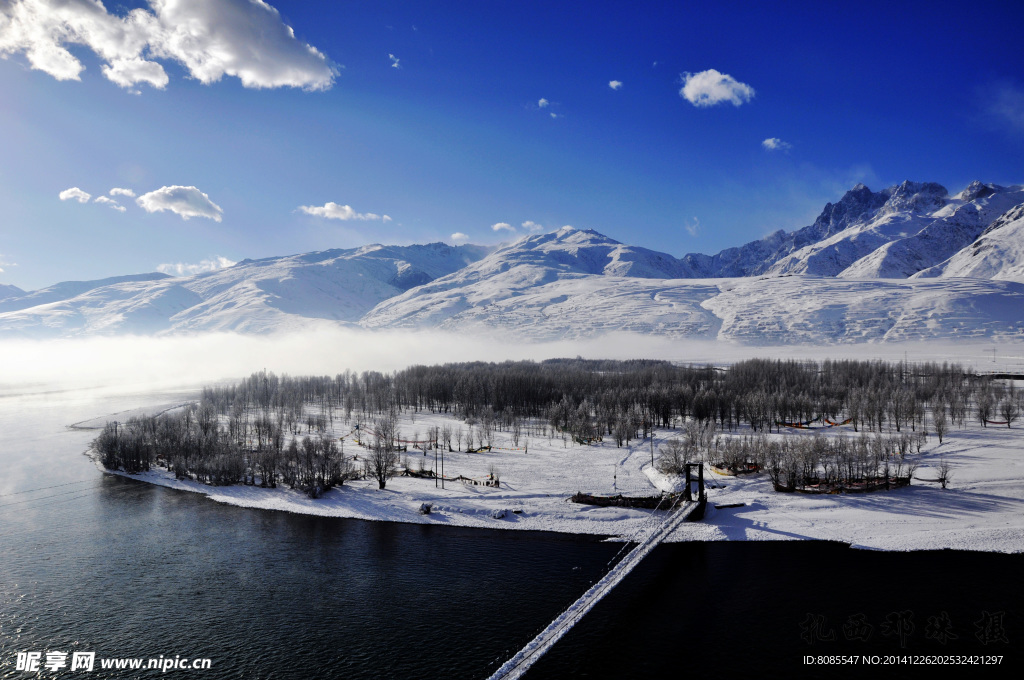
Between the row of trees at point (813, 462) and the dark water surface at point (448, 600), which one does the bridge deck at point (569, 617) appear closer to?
the dark water surface at point (448, 600)

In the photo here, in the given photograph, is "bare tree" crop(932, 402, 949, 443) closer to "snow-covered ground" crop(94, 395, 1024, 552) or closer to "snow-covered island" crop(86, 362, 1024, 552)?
"snow-covered island" crop(86, 362, 1024, 552)

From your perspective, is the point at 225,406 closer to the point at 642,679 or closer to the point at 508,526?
the point at 508,526

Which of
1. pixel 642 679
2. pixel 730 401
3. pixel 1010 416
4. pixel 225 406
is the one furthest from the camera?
pixel 225 406

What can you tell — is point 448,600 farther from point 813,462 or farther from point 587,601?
point 813,462

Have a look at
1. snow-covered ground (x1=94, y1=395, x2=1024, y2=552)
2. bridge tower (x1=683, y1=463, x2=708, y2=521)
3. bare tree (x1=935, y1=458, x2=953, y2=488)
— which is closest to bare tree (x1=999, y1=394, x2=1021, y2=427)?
snow-covered ground (x1=94, y1=395, x2=1024, y2=552)

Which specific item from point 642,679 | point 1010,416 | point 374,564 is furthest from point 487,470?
point 1010,416

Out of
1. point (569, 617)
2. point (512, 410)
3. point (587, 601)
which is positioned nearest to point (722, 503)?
point (587, 601)
